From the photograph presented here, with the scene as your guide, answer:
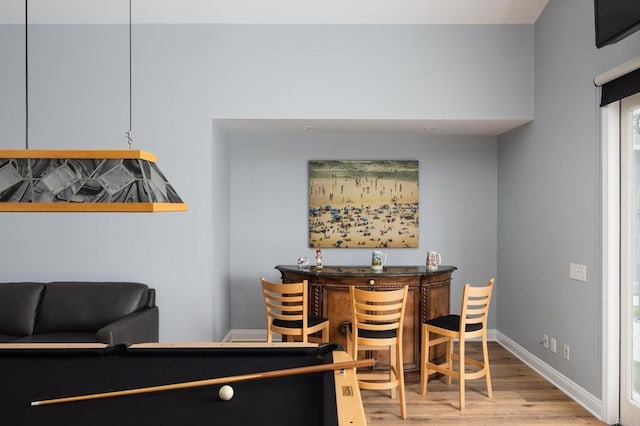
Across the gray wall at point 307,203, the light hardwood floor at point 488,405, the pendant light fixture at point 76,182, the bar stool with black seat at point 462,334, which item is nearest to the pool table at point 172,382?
the pendant light fixture at point 76,182

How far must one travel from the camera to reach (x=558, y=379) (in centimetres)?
423

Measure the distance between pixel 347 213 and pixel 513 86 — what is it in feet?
7.25

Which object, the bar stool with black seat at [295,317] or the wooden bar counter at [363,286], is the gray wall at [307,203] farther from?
the bar stool with black seat at [295,317]

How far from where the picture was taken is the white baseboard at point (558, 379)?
369 centimetres

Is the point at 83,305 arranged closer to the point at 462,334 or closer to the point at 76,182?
the point at 76,182

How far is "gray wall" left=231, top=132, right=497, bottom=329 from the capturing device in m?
5.76

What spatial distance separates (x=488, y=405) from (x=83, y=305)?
351 centimetres

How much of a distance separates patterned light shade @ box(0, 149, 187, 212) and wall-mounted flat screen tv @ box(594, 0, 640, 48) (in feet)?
8.02

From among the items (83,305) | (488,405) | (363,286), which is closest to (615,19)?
(363,286)

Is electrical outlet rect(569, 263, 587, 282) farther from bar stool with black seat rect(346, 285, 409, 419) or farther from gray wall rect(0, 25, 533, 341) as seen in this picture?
gray wall rect(0, 25, 533, 341)

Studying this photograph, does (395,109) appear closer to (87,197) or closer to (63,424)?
(87,197)

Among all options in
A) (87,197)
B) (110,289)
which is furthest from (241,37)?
(87,197)

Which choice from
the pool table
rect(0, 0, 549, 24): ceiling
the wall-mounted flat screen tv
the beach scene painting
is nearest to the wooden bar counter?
the beach scene painting

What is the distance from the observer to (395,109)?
4742mm
